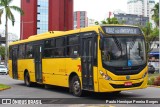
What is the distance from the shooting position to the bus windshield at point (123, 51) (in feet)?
51.3

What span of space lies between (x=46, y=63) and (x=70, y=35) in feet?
11.8

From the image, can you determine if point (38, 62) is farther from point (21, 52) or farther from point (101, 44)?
point (101, 44)

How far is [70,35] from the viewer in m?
18.4

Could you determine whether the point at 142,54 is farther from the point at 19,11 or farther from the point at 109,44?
the point at 19,11

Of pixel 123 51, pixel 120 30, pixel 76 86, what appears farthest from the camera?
pixel 76 86

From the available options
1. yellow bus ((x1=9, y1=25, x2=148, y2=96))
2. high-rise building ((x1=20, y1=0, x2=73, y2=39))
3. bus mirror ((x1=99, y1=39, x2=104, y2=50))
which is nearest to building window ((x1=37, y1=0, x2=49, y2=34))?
high-rise building ((x1=20, y1=0, x2=73, y2=39))

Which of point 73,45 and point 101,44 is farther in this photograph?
point 73,45

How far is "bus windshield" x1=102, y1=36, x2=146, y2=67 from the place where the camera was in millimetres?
15641

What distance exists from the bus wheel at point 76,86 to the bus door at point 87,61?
578 millimetres

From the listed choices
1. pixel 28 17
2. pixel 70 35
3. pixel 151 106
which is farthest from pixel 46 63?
pixel 28 17

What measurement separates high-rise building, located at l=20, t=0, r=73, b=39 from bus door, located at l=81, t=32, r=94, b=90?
101 meters

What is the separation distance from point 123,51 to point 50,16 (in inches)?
4172

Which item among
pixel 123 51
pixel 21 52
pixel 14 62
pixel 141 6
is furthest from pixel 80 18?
pixel 123 51

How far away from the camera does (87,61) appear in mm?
16453
